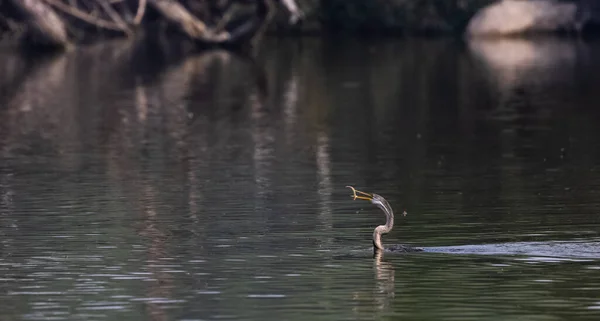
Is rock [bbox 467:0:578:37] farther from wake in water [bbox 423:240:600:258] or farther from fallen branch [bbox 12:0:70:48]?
wake in water [bbox 423:240:600:258]

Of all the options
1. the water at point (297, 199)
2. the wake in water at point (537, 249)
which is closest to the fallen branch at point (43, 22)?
the water at point (297, 199)

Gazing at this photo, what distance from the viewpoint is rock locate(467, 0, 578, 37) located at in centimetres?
6931

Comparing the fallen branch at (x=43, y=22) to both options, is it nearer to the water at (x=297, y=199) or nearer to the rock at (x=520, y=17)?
the water at (x=297, y=199)

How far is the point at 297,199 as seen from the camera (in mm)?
21047

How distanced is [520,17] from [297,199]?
50.3 meters

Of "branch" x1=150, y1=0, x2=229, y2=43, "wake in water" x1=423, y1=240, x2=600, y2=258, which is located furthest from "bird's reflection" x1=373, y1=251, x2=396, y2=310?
"branch" x1=150, y1=0, x2=229, y2=43

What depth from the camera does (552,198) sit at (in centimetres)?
2069

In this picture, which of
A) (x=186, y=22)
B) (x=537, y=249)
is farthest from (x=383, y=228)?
(x=186, y=22)

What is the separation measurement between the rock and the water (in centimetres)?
2481

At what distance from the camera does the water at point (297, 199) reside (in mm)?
14312

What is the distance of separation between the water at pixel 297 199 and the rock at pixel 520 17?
977 inches

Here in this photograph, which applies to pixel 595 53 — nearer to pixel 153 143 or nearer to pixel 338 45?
pixel 338 45

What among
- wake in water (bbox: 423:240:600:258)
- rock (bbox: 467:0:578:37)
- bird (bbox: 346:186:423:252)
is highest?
rock (bbox: 467:0:578:37)

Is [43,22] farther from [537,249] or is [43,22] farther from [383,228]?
[537,249]
